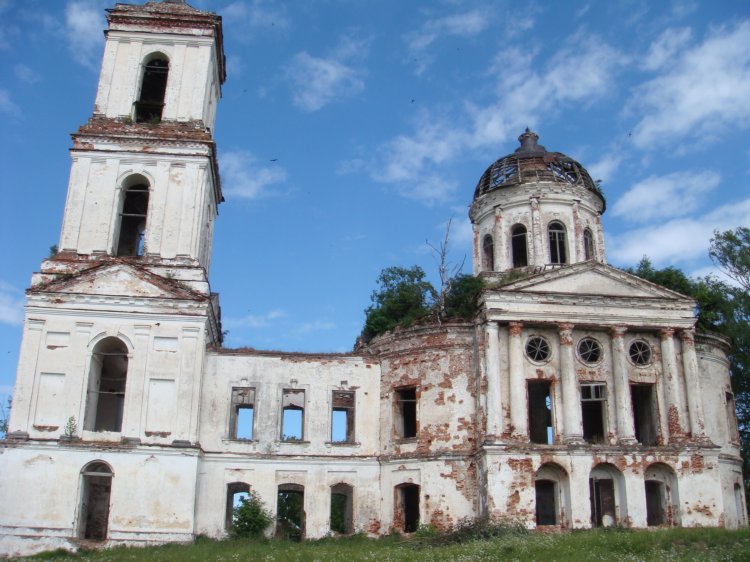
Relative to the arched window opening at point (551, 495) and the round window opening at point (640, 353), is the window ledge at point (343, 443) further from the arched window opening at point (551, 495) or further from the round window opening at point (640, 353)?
the round window opening at point (640, 353)

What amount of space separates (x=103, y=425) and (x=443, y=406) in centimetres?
1135

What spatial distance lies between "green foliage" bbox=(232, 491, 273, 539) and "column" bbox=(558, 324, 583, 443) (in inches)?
376

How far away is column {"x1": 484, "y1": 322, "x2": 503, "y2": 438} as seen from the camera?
23609mm

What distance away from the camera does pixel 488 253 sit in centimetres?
3312

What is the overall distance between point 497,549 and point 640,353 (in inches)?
410

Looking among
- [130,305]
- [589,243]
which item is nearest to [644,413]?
[589,243]

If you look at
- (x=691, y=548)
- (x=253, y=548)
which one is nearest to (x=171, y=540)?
(x=253, y=548)

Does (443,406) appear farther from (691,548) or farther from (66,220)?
(66,220)

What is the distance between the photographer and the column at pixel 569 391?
23.9m

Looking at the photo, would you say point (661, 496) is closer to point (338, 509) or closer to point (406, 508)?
point (406, 508)

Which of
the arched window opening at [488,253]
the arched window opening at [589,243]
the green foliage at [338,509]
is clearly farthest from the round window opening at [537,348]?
the green foliage at [338,509]

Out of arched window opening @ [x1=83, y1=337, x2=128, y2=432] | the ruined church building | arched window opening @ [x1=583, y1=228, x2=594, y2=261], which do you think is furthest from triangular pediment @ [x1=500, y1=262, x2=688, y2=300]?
arched window opening @ [x1=83, y1=337, x2=128, y2=432]

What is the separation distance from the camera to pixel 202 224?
2658 cm

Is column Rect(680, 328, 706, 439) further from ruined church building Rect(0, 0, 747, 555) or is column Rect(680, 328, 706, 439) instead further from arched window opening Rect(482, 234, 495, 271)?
arched window opening Rect(482, 234, 495, 271)
